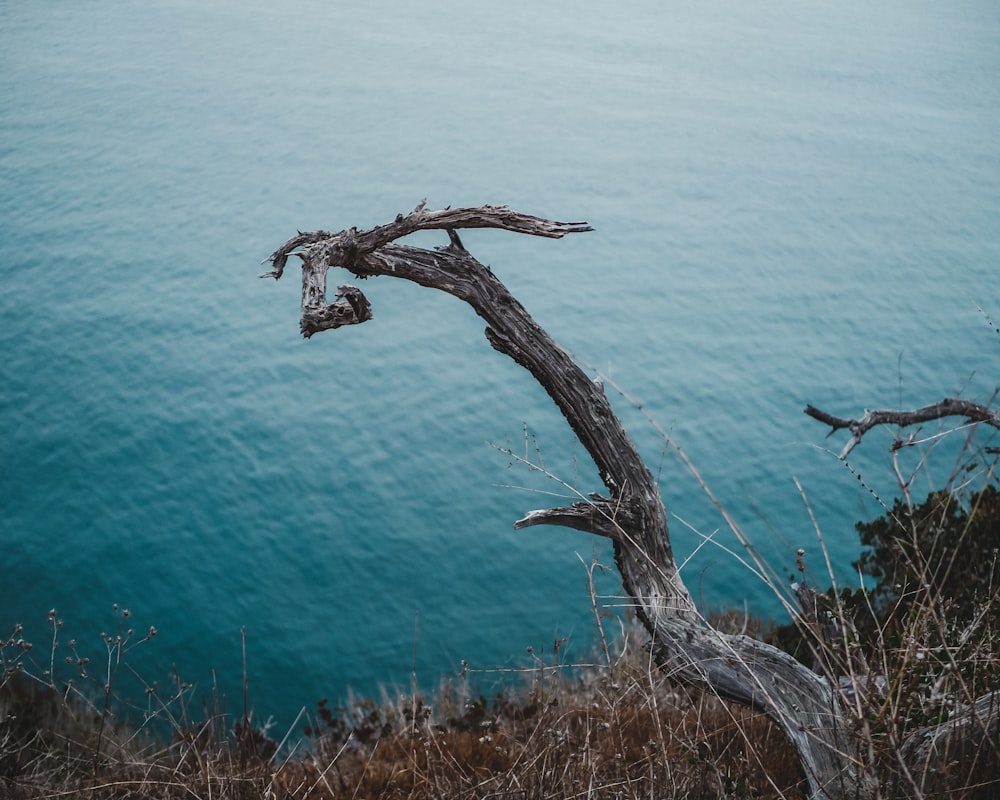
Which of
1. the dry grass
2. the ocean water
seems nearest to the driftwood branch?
the ocean water

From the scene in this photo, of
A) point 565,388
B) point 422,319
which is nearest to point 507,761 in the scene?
point 565,388

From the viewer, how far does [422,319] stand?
11.0m

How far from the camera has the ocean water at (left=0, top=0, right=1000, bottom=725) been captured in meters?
7.71

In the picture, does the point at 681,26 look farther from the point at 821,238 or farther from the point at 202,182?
the point at 202,182

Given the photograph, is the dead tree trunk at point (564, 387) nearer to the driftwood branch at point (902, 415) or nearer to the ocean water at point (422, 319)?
the ocean water at point (422, 319)

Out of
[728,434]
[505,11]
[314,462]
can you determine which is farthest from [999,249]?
[505,11]

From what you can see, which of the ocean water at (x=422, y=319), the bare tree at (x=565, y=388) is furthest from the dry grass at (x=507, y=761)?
the ocean water at (x=422, y=319)

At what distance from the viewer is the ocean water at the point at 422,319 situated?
7711 mm

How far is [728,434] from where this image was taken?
909 centimetres

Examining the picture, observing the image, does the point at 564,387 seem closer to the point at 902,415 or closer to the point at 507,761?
the point at 507,761

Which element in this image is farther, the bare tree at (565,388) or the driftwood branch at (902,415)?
the driftwood branch at (902,415)

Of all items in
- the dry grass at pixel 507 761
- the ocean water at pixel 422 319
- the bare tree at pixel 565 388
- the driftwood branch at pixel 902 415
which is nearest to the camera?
the dry grass at pixel 507 761

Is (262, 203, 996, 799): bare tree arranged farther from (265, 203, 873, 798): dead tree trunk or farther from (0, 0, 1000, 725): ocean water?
(0, 0, 1000, 725): ocean water

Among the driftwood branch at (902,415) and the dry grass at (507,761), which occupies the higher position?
the driftwood branch at (902,415)
